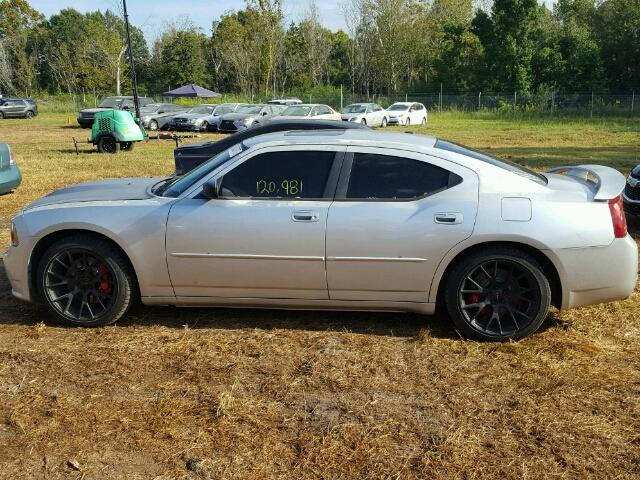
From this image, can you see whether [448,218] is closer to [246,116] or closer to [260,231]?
[260,231]

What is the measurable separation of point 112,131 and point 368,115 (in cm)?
1572

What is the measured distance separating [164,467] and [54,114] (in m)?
48.2

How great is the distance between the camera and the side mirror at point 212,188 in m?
4.57

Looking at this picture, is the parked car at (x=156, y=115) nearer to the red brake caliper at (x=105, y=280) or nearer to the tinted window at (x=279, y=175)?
the red brake caliper at (x=105, y=280)

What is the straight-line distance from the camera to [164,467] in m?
3.06

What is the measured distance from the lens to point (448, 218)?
14.5 feet

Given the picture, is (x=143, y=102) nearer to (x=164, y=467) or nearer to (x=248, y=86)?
(x=248, y=86)

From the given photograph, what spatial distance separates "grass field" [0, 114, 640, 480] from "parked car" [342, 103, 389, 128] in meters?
26.0

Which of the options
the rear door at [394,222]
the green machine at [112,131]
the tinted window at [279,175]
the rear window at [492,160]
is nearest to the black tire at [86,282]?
the tinted window at [279,175]

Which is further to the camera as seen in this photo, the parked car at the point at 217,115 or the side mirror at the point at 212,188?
the parked car at the point at 217,115

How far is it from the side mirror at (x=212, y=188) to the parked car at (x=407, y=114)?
96.0 ft

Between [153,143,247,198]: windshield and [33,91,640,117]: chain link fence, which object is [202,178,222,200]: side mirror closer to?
[153,143,247,198]: windshield

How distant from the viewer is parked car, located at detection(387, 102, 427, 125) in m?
33.1

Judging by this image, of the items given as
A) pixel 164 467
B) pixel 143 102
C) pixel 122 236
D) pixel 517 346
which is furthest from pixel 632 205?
pixel 143 102
